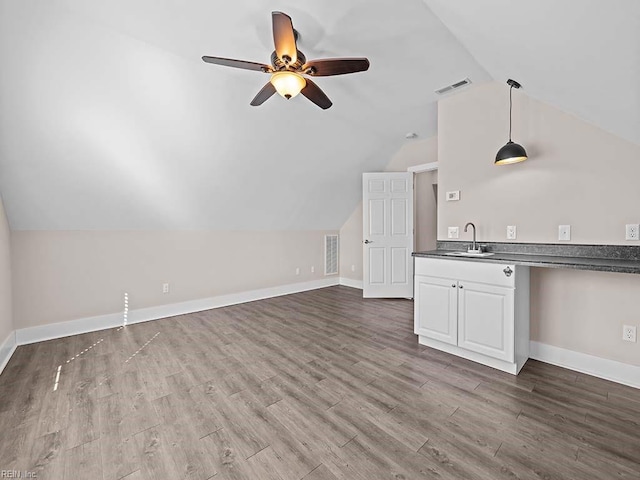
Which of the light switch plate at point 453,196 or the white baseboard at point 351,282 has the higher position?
the light switch plate at point 453,196

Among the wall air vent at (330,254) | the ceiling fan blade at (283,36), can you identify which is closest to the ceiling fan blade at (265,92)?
the ceiling fan blade at (283,36)

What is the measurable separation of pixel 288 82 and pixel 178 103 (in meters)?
1.38

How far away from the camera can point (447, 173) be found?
3.11 metres

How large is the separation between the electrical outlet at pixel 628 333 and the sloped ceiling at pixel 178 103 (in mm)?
2447

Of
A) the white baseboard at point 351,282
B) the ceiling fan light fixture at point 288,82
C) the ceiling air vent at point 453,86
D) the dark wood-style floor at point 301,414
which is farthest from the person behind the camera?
the white baseboard at point 351,282

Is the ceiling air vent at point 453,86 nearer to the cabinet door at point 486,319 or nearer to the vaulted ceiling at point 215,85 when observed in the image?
the vaulted ceiling at point 215,85

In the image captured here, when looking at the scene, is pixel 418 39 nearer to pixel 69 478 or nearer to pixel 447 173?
pixel 447 173

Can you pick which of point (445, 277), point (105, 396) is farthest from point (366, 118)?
point (105, 396)

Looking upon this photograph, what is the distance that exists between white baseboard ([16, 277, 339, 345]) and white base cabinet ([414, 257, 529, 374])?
9.24 feet

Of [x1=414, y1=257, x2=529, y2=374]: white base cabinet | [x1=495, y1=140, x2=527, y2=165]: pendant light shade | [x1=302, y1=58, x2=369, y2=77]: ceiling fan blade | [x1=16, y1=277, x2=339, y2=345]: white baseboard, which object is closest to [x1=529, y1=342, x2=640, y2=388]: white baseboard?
[x1=414, y1=257, x2=529, y2=374]: white base cabinet

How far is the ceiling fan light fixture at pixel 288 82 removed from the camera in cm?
193

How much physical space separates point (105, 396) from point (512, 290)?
122 inches

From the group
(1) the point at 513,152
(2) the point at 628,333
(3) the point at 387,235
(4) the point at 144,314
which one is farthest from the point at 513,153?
(4) the point at 144,314

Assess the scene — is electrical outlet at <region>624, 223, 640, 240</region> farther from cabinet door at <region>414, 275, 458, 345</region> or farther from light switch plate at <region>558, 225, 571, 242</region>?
cabinet door at <region>414, 275, 458, 345</region>
